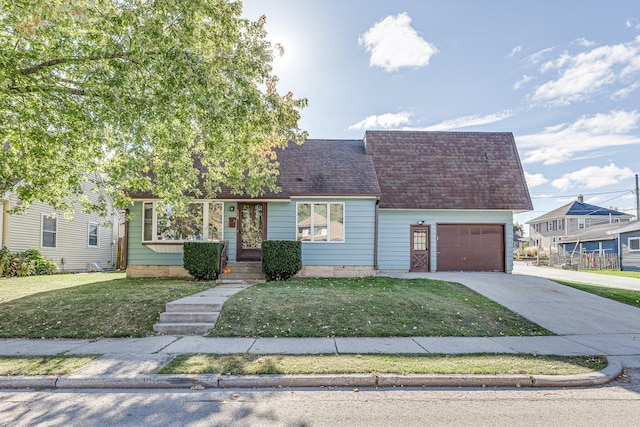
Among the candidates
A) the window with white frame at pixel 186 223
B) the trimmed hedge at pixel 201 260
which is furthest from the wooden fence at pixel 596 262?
the trimmed hedge at pixel 201 260

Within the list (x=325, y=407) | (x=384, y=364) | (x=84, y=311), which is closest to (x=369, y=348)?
(x=384, y=364)

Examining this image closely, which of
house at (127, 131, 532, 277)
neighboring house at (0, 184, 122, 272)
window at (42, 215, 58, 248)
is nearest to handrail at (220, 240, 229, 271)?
house at (127, 131, 532, 277)

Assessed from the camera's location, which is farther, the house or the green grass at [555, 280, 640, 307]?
the house

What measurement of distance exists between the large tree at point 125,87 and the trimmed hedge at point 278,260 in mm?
4054

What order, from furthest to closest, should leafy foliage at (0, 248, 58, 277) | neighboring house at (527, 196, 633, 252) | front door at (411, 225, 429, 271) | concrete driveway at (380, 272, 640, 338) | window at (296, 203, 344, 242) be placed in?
neighboring house at (527, 196, 633, 252), front door at (411, 225, 429, 271), leafy foliage at (0, 248, 58, 277), window at (296, 203, 344, 242), concrete driveway at (380, 272, 640, 338)

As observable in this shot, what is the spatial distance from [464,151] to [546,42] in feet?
18.6

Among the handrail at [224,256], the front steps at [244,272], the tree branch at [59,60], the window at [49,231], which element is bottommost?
the front steps at [244,272]

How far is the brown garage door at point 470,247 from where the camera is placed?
51.5 ft

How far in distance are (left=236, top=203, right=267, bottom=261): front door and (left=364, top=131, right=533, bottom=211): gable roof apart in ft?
16.5

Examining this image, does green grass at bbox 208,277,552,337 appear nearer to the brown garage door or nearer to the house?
the house

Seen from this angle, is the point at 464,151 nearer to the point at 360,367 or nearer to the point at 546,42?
the point at 546,42

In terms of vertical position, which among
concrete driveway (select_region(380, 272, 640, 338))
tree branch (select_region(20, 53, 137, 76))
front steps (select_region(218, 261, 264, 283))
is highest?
tree branch (select_region(20, 53, 137, 76))

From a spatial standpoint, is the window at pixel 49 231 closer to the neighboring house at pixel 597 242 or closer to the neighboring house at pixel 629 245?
the neighboring house at pixel 597 242

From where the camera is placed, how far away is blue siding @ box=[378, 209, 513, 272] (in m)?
15.4
